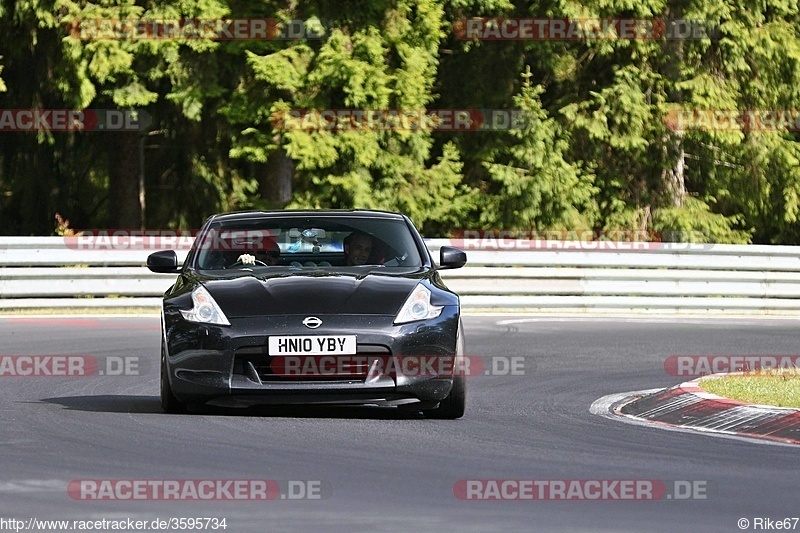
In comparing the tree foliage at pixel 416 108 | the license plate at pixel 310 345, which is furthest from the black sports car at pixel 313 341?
the tree foliage at pixel 416 108

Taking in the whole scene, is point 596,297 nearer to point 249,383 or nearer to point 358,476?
point 249,383

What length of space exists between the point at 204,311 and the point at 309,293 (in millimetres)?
649

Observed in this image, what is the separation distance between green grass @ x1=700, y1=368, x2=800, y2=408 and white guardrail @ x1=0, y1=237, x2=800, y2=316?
8.57 metres

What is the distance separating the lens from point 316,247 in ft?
37.5

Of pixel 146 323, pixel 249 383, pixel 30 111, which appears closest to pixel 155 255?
pixel 249 383

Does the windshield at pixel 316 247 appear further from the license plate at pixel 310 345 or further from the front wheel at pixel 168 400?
the license plate at pixel 310 345

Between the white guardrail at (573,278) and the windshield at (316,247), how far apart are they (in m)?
9.08

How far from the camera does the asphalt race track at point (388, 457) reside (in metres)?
6.55

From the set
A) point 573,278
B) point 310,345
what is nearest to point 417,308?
point 310,345

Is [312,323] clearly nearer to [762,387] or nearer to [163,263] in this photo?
[163,263]

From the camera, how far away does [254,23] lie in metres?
28.8

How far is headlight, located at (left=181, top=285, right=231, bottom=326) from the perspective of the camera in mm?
9719

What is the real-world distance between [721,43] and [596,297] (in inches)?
545

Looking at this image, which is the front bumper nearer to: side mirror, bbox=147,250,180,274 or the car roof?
side mirror, bbox=147,250,180,274
